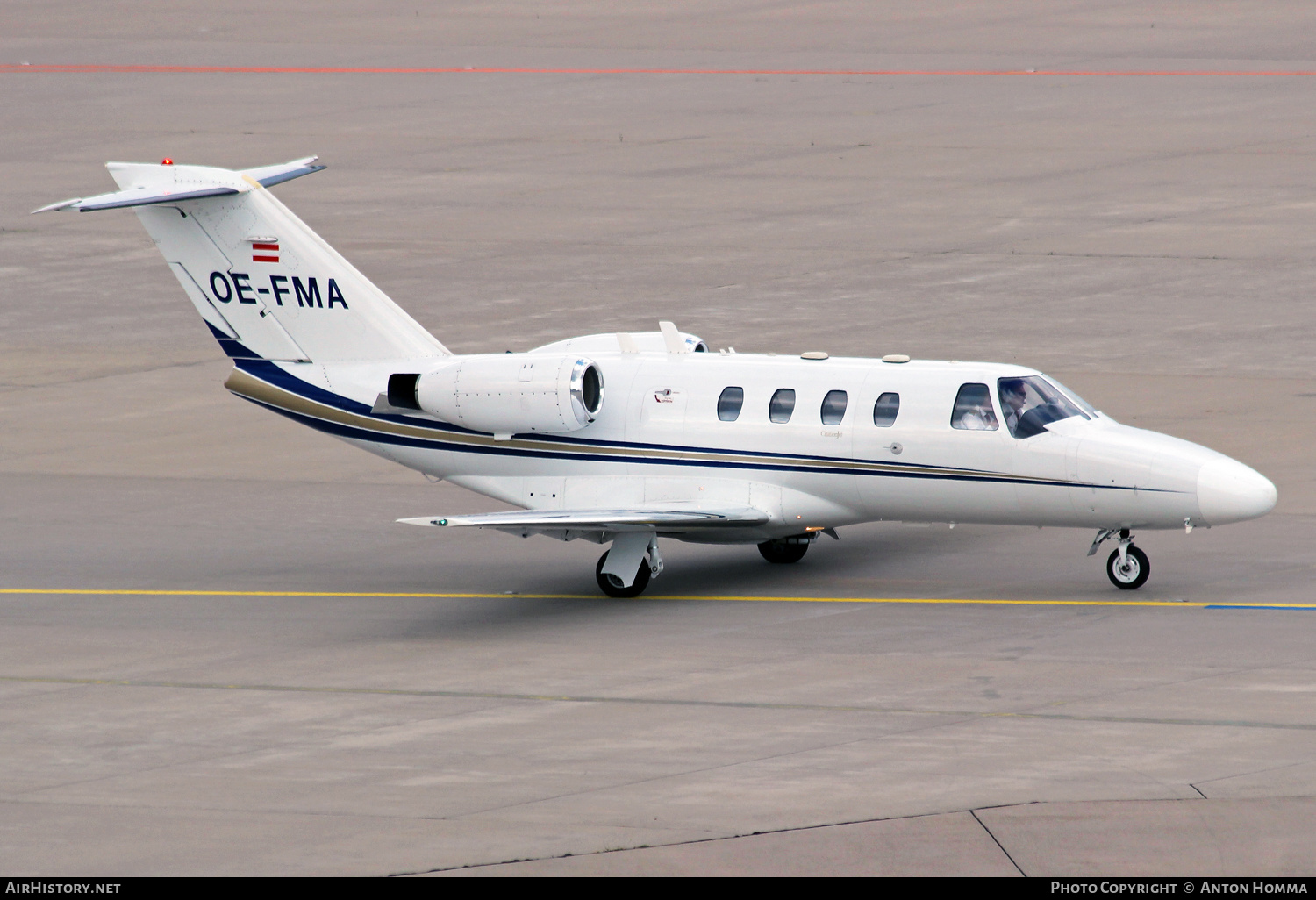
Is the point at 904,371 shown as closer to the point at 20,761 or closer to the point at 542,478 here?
the point at 542,478

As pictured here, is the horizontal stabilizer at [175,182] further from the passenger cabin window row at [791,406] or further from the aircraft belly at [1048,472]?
the aircraft belly at [1048,472]

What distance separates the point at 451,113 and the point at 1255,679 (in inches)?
1887

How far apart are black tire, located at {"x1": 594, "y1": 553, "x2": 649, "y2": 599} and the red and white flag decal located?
5991 mm

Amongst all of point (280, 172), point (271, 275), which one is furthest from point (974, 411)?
point (280, 172)

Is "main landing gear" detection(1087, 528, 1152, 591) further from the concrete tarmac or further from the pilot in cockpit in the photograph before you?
the pilot in cockpit

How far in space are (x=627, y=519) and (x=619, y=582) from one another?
123cm

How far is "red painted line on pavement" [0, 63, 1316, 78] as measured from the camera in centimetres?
6956

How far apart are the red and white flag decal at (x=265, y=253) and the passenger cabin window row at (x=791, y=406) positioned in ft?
20.1

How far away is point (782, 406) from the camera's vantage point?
86.3ft

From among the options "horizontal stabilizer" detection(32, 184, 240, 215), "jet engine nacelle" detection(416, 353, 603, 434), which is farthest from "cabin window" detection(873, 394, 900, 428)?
"horizontal stabilizer" detection(32, 184, 240, 215)

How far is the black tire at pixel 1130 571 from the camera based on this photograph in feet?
84.1

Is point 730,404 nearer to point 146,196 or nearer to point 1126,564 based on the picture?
point 1126,564

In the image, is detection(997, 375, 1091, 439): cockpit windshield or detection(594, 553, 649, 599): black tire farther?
detection(594, 553, 649, 599): black tire

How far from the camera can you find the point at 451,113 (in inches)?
2618
